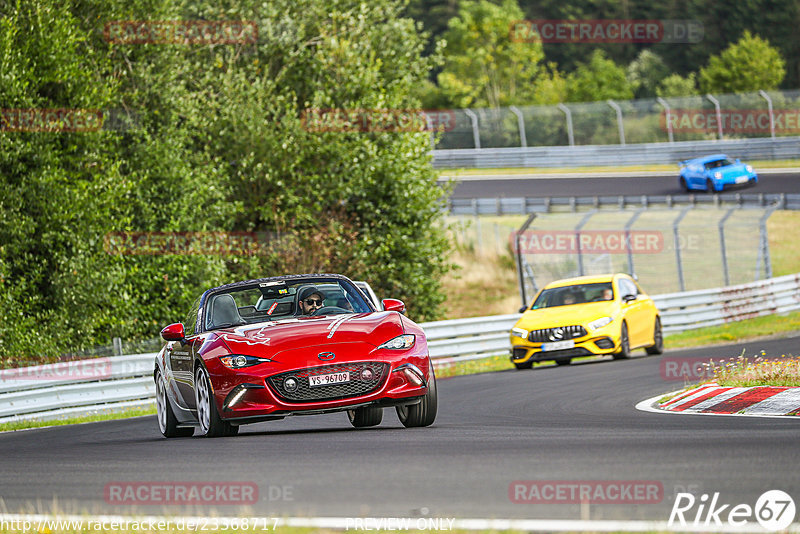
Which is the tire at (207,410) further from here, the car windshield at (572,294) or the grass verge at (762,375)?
the car windshield at (572,294)

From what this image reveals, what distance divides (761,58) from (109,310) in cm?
6125

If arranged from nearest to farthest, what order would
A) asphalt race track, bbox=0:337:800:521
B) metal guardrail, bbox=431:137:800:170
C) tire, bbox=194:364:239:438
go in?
asphalt race track, bbox=0:337:800:521
tire, bbox=194:364:239:438
metal guardrail, bbox=431:137:800:170

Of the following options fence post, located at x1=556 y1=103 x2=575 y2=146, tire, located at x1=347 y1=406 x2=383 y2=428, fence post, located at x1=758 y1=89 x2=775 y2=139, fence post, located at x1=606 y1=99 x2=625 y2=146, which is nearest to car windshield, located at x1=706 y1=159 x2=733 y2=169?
fence post, located at x1=758 y1=89 x2=775 y2=139

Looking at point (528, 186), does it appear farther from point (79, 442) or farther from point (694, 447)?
point (694, 447)

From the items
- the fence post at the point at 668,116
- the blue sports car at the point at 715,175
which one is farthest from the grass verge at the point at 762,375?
the fence post at the point at 668,116

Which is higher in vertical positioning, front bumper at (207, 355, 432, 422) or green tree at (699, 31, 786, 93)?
green tree at (699, 31, 786, 93)

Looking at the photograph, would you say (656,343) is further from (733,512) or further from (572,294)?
(733,512)

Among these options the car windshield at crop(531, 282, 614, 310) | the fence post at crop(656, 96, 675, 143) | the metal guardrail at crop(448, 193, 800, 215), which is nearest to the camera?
the car windshield at crop(531, 282, 614, 310)

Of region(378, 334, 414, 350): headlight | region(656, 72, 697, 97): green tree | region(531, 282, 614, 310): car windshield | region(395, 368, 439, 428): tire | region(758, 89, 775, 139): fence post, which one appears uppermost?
region(656, 72, 697, 97): green tree

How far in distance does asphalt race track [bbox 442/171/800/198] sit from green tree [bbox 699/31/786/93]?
96.7 ft

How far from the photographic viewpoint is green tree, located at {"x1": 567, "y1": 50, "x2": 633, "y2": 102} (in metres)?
82.6

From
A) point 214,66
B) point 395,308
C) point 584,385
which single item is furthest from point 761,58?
point 395,308

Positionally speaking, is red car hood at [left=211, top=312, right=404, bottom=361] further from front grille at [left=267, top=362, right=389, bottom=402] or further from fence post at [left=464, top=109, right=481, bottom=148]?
fence post at [left=464, top=109, right=481, bottom=148]

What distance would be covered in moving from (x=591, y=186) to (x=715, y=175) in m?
6.67
